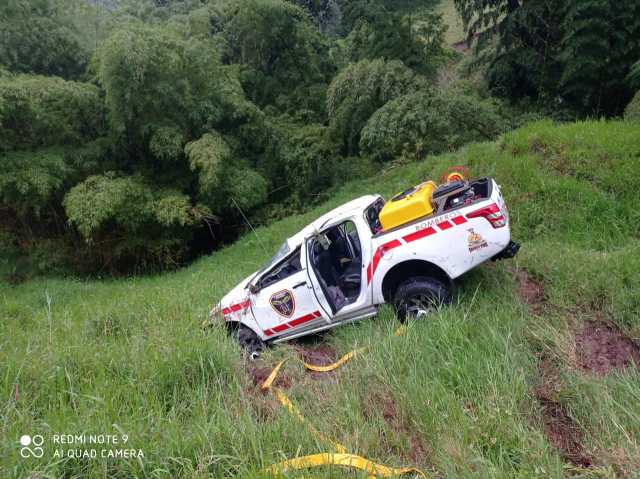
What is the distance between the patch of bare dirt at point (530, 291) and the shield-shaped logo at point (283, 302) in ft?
7.94

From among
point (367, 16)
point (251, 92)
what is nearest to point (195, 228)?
point (251, 92)

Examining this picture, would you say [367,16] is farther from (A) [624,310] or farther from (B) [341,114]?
(A) [624,310]

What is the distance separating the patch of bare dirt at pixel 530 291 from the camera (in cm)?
436

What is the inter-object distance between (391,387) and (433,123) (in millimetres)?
9303

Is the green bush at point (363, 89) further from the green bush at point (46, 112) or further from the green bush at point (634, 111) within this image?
the green bush at point (46, 112)

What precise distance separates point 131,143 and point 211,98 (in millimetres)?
2660

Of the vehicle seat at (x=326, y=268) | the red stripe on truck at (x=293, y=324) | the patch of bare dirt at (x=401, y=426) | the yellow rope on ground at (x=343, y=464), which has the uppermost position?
the yellow rope on ground at (x=343, y=464)

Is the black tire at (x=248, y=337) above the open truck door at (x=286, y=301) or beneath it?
beneath

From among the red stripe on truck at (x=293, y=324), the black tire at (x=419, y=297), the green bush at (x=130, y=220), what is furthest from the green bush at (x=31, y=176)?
the black tire at (x=419, y=297)

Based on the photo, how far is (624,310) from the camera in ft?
12.8

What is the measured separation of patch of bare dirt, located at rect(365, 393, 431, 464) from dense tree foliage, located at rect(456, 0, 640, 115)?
10398 millimetres

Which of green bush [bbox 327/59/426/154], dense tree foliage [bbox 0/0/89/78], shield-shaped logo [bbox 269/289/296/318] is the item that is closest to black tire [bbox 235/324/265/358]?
shield-shaped logo [bbox 269/289/296/318]

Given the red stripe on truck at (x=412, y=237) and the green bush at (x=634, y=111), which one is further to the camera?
the green bush at (x=634, y=111)

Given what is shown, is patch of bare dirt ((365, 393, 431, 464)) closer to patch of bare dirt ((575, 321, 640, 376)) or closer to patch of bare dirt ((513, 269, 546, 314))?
patch of bare dirt ((575, 321, 640, 376))
